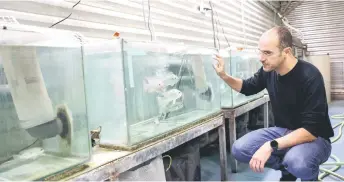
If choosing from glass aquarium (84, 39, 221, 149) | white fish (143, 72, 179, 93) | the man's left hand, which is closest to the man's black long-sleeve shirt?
the man's left hand

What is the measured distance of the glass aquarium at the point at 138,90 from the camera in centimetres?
179

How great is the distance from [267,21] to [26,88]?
759cm

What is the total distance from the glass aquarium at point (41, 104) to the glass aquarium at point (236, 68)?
2.04 metres

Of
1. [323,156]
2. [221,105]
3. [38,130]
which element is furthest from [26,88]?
[221,105]

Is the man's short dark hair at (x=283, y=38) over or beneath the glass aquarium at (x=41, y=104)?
over

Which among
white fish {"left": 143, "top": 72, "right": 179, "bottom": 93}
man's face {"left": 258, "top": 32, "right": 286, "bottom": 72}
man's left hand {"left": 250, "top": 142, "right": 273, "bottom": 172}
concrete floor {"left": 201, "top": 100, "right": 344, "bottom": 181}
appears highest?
man's face {"left": 258, "top": 32, "right": 286, "bottom": 72}

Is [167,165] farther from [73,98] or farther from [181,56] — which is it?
[73,98]

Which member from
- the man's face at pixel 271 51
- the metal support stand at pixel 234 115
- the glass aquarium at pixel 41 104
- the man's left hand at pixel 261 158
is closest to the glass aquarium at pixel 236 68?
the metal support stand at pixel 234 115

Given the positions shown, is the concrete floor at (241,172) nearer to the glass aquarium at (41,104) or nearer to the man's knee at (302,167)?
the man's knee at (302,167)

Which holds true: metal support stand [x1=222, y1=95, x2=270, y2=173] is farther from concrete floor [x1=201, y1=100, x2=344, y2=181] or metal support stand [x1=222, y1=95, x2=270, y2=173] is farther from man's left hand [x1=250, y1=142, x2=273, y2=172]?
man's left hand [x1=250, y1=142, x2=273, y2=172]

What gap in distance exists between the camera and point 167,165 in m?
2.52

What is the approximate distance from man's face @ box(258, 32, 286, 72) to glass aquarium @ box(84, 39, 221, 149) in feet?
2.42

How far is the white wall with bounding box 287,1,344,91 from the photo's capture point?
851 centimetres

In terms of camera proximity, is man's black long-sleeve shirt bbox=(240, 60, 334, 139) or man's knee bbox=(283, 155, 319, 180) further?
man's black long-sleeve shirt bbox=(240, 60, 334, 139)
